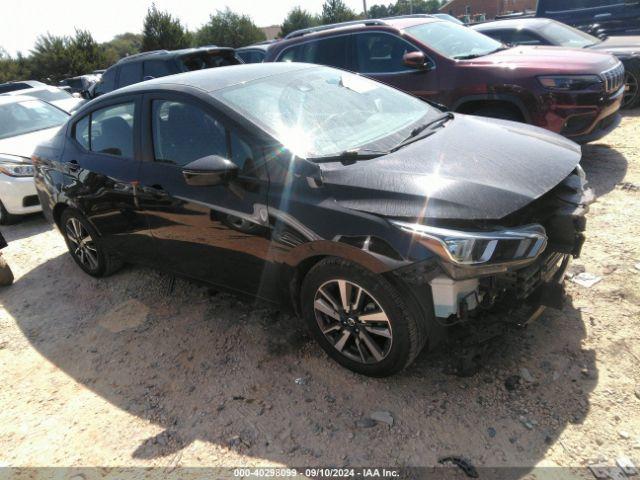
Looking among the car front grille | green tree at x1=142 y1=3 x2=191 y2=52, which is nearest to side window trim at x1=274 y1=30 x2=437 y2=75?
the car front grille

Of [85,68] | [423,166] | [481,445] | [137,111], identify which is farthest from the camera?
[85,68]

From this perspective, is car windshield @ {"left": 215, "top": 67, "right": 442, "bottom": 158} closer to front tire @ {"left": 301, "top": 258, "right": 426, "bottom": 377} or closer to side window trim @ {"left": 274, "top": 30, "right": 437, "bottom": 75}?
front tire @ {"left": 301, "top": 258, "right": 426, "bottom": 377}

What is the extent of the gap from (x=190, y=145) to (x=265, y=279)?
40.9 inches

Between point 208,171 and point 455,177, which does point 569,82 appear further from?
point 208,171

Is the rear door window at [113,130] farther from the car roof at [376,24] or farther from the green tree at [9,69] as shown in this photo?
the green tree at [9,69]

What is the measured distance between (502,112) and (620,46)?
4.05 m

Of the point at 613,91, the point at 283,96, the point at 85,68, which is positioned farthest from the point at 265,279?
the point at 85,68

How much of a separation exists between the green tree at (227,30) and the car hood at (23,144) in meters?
32.1

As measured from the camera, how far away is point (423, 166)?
263cm

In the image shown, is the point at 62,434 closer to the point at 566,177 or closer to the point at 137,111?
the point at 137,111

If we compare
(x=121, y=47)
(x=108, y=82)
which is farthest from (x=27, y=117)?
(x=121, y=47)

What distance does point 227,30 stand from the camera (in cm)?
3662

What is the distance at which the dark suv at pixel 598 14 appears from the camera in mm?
8758

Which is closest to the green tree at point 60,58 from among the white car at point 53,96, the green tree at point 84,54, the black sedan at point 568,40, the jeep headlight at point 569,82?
the green tree at point 84,54
